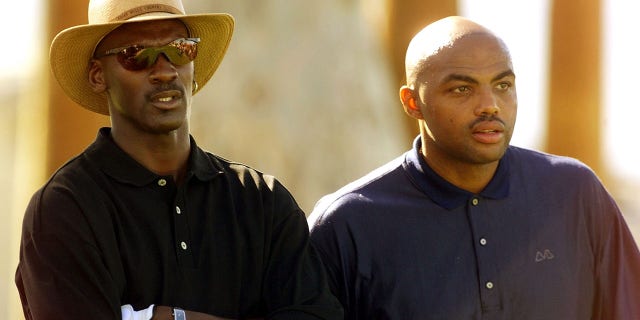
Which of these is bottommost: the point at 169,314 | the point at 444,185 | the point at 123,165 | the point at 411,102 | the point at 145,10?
the point at 169,314

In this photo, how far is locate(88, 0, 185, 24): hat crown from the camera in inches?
208

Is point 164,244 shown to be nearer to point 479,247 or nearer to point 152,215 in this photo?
point 152,215

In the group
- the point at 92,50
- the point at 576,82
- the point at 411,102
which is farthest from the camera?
the point at 576,82

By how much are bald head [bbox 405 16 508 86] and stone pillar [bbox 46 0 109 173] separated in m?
4.55

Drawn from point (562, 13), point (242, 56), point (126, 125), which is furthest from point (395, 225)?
point (562, 13)

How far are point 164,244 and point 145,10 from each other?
0.77 metres

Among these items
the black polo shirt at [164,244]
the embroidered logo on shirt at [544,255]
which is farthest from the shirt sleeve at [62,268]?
the embroidered logo on shirt at [544,255]

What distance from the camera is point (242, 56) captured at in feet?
34.4

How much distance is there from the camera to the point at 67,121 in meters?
10.5

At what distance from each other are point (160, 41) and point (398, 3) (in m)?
6.65

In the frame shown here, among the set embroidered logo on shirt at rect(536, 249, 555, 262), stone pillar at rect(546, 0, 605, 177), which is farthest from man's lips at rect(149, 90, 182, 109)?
stone pillar at rect(546, 0, 605, 177)

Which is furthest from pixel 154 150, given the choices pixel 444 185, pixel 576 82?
pixel 576 82

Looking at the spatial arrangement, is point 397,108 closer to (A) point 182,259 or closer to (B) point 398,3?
(B) point 398,3

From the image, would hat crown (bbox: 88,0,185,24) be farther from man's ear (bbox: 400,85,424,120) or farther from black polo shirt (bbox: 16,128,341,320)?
man's ear (bbox: 400,85,424,120)
